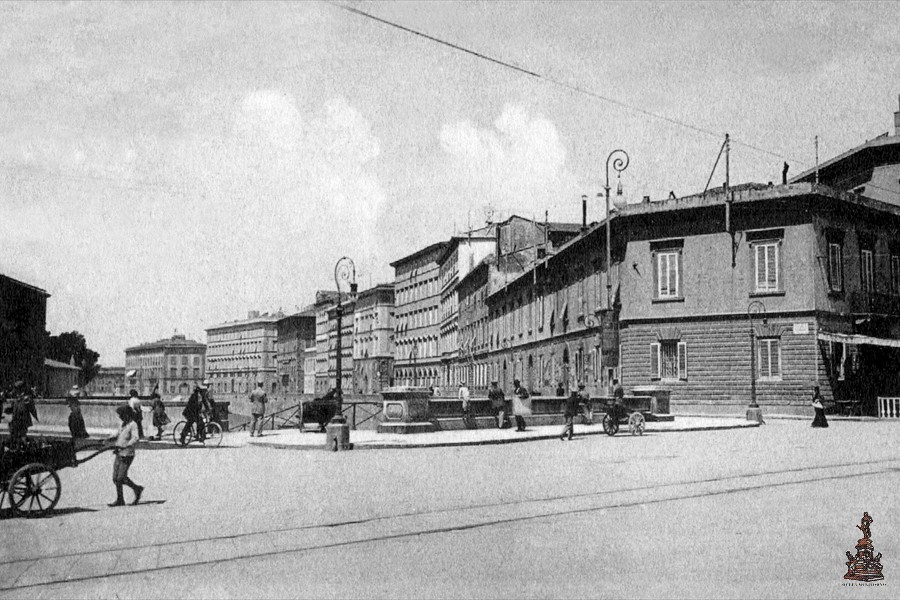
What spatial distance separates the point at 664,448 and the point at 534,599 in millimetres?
13440

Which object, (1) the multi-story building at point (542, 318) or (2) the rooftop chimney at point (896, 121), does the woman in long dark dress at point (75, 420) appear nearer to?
(1) the multi-story building at point (542, 318)

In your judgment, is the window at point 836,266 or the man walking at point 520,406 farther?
the window at point 836,266

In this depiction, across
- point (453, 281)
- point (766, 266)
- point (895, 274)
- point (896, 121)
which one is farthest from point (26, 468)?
point (453, 281)

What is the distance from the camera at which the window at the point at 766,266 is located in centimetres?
3325

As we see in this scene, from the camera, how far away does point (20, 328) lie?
11133 millimetres

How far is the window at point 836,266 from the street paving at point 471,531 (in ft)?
62.5

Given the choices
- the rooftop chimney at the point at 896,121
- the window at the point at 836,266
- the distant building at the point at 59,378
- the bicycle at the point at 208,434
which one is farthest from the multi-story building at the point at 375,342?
the bicycle at the point at 208,434

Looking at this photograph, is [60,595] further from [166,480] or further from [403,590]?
[166,480]

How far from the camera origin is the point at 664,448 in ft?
61.0

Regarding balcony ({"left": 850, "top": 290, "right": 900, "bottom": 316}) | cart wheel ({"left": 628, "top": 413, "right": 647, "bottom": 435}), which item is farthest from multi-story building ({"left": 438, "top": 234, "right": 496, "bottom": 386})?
cart wheel ({"left": 628, "top": 413, "right": 647, "bottom": 435})

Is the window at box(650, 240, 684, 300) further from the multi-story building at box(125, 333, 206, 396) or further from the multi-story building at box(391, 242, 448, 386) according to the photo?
the multi-story building at box(125, 333, 206, 396)

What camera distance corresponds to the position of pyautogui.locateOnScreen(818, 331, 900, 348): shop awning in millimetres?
32344

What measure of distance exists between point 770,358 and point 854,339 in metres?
3.28

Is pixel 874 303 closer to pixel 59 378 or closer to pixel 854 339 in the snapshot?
pixel 854 339
